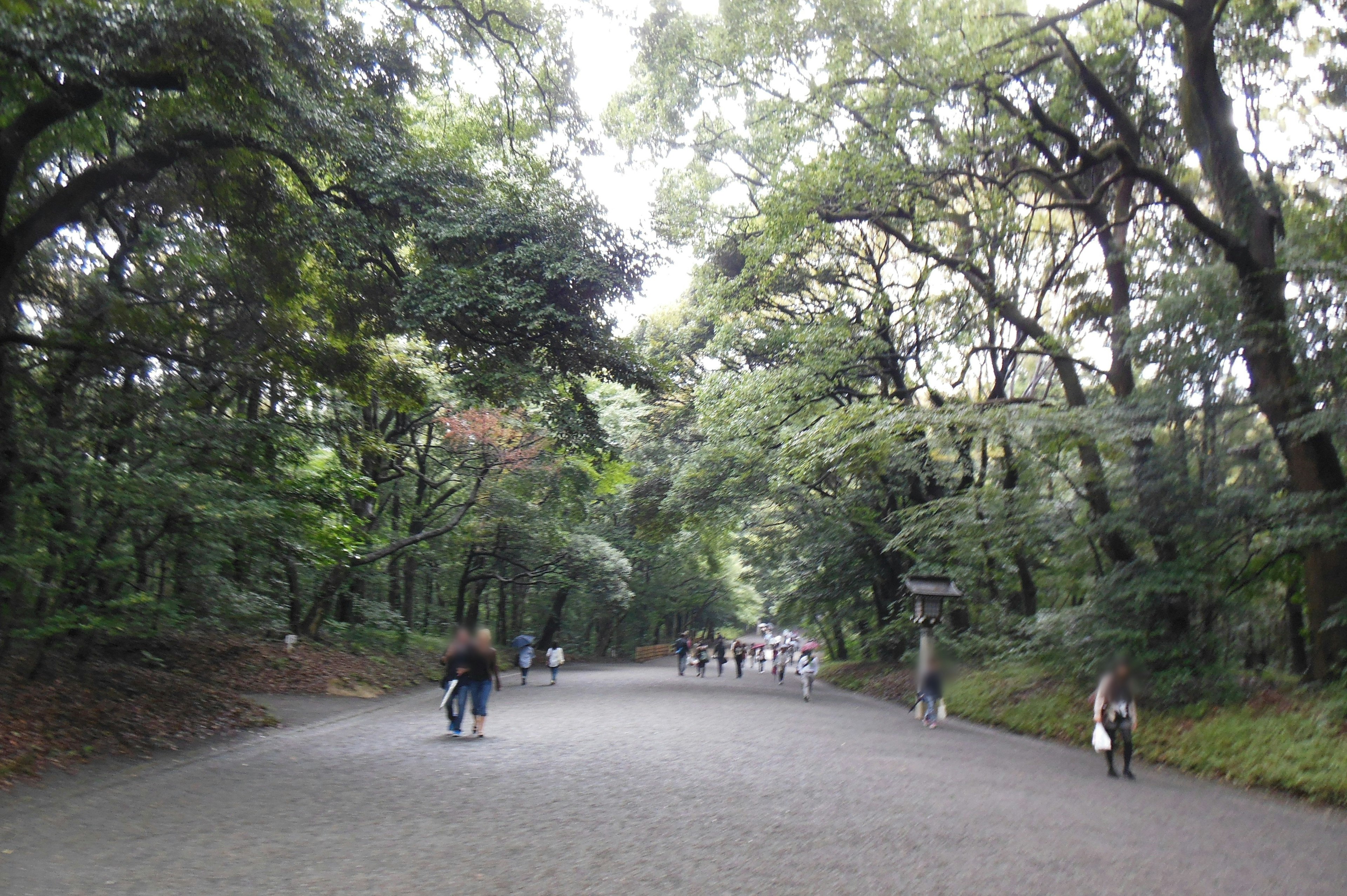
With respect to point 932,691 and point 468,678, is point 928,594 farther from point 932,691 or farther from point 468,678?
point 468,678

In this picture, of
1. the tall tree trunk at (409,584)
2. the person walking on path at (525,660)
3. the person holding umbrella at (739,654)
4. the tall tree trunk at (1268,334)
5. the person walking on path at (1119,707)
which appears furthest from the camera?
the person holding umbrella at (739,654)

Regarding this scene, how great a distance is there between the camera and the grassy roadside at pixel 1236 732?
31.1 ft

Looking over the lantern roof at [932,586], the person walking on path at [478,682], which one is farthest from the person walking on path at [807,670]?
the person walking on path at [478,682]

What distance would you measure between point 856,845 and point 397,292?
8815mm

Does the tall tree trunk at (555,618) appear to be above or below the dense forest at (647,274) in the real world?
below

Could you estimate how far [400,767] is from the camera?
895 cm

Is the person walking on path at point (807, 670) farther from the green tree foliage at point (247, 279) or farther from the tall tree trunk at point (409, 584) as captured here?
the tall tree trunk at point (409, 584)

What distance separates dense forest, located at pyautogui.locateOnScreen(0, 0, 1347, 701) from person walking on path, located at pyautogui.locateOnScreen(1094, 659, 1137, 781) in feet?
9.18

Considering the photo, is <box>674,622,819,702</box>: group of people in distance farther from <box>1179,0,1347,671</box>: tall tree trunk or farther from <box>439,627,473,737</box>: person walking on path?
<box>1179,0,1347,671</box>: tall tree trunk

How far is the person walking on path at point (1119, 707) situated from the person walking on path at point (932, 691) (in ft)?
17.0

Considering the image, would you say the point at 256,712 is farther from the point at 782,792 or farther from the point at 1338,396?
the point at 1338,396

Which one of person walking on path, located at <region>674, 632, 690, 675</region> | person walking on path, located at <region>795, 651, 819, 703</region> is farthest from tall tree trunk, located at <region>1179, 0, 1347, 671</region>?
person walking on path, located at <region>674, 632, 690, 675</region>

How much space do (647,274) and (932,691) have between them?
9457 millimetres

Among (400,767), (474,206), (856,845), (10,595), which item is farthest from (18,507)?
(856,845)
